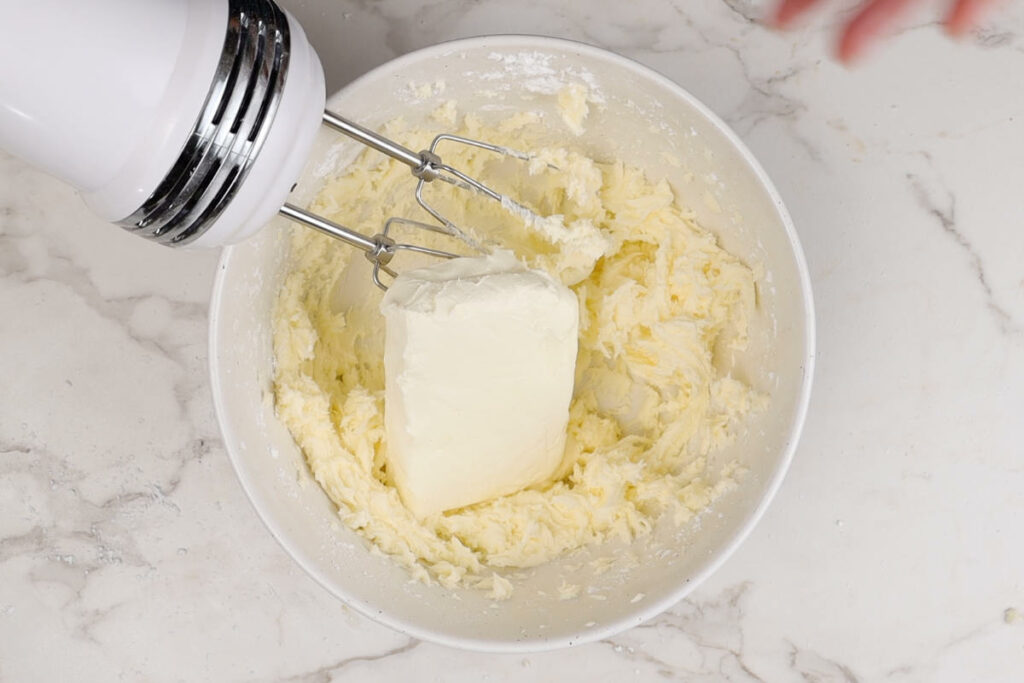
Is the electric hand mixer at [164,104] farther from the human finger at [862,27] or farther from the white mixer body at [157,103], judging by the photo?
the human finger at [862,27]

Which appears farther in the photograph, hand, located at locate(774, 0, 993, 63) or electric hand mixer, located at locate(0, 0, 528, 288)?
hand, located at locate(774, 0, 993, 63)

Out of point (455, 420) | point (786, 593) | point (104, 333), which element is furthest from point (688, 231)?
point (104, 333)

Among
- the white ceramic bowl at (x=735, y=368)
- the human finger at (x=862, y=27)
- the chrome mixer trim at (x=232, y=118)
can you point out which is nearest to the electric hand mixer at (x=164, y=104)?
the chrome mixer trim at (x=232, y=118)

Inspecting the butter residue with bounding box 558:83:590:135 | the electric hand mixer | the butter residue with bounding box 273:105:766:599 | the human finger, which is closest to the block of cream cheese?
the butter residue with bounding box 273:105:766:599

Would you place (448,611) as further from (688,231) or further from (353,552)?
(688,231)

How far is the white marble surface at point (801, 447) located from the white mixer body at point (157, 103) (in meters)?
0.51

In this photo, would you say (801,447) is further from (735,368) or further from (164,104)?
(164,104)

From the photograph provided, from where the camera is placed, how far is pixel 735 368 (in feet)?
4.07

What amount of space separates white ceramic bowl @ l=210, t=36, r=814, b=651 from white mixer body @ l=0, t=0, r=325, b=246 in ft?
0.92

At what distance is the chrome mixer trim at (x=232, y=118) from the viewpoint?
2.53ft

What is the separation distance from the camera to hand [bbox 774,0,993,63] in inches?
32.2

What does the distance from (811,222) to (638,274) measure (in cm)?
27

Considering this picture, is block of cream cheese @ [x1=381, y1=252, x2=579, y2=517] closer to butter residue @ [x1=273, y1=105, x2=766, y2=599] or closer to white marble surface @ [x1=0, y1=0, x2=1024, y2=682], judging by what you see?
butter residue @ [x1=273, y1=105, x2=766, y2=599]

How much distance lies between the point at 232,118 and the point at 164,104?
0.06 meters
